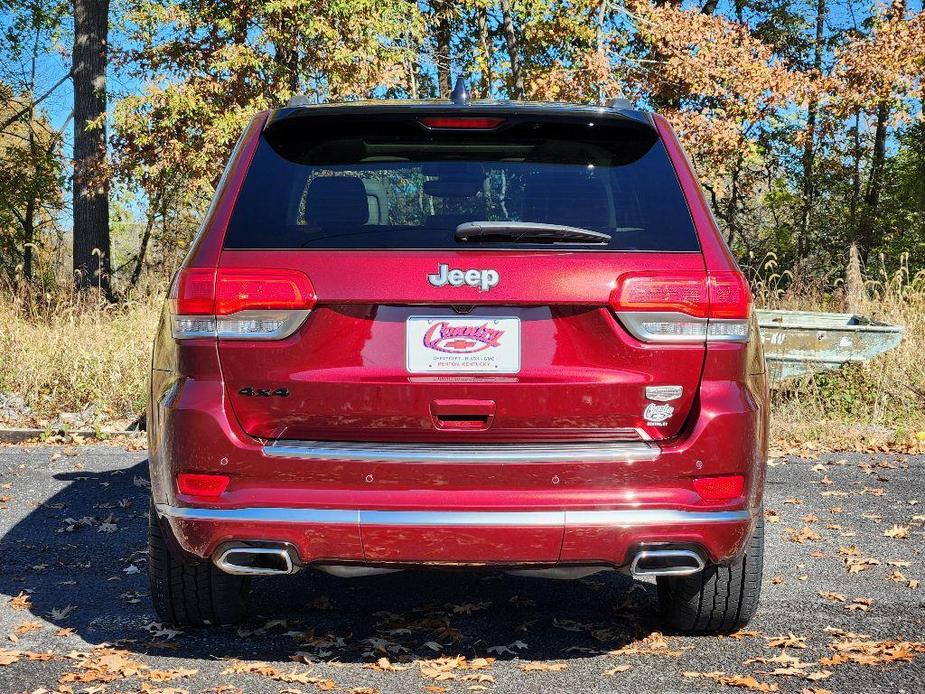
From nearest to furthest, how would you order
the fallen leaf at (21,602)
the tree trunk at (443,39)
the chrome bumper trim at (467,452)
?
the chrome bumper trim at (467,452)
the fallen leaf at (21,602)
the tree trunk at (443,39)

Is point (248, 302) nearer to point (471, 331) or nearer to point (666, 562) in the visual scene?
point (471, 331)

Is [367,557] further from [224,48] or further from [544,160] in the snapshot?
[224,48]

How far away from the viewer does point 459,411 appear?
322 centimetres

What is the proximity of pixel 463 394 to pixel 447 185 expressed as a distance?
29.5 inches

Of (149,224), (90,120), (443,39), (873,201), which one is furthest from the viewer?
(443,39)

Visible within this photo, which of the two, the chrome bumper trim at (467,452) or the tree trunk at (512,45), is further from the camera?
the tree trunk at (512,45)

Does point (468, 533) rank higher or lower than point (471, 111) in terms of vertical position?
lower

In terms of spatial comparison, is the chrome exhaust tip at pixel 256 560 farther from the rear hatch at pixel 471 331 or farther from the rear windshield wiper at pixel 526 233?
the rear windshield wiper at pixel 526 233

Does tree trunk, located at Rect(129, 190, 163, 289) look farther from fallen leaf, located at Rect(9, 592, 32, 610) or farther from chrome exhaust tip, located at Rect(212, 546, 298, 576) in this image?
chrome exhaust tip, located at Rect(212, 546, 298, 576)

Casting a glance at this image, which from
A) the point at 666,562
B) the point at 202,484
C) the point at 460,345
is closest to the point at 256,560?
the point at 202,484

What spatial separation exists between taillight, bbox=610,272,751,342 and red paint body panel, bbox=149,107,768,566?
30 mm

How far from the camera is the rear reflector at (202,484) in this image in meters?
3.29

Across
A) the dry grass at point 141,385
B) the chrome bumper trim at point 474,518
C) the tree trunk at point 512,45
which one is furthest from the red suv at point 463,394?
the tree trunk at point 512,45

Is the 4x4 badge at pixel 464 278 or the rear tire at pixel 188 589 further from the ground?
the 4x4 badge at pixel 464 278
